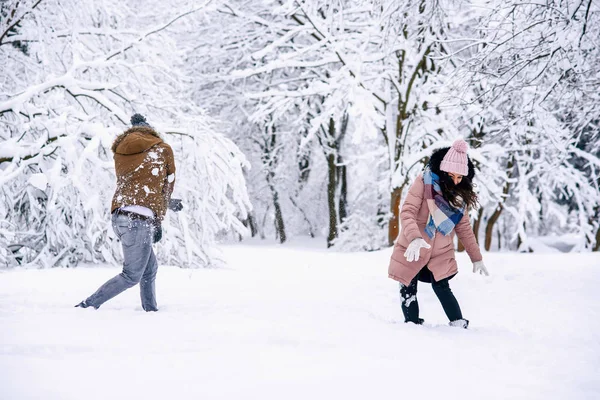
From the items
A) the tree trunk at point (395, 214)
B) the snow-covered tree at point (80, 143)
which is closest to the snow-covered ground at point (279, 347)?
the snow-covered tree at point (80, 143)

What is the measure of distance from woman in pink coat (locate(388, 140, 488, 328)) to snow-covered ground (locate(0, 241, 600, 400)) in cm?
→ 34

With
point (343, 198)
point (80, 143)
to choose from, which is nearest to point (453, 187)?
point (80, 143)

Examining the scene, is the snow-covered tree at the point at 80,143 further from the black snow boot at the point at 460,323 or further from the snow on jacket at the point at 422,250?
the black snow boot at the point at 460,323

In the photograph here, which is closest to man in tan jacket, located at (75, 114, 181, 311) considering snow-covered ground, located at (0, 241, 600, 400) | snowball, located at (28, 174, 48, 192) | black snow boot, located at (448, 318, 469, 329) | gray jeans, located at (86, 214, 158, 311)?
gray jeans, located at (86, 214, 158, 311)

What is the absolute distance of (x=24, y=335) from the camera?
8.89ft

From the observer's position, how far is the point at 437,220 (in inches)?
139

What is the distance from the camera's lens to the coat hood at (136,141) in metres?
3.56

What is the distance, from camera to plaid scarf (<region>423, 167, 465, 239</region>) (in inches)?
139

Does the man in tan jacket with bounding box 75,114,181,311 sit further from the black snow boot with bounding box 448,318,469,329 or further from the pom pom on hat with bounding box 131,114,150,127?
the black snow boot with bounding box 448,318,469,329

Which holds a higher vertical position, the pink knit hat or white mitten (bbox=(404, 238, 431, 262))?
the pink knit hat

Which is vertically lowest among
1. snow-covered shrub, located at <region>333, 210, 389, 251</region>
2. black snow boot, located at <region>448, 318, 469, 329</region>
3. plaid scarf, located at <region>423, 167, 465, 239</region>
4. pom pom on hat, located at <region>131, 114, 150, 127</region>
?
snow-covered shrub, located at <region>333, 210, 389, 251</region>

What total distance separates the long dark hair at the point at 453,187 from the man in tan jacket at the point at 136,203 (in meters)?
1.94

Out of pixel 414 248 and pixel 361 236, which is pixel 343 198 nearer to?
pixel 361 236

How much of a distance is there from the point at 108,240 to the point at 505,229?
77.4 feet
